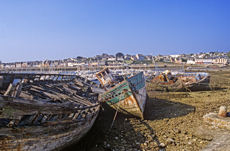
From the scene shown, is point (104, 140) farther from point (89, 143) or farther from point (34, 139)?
point (34, 139)

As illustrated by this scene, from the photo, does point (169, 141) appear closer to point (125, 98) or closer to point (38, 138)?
point (125, 98)

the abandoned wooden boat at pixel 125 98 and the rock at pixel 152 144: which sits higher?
the abandoned wooden boat at pixel 125 98

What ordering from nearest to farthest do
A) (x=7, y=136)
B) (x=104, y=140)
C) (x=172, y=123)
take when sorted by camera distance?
1. (x=7, y=136)
2. (x=104, y=140)
3. (x=172, y=123)

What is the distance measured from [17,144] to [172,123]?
27.1ft

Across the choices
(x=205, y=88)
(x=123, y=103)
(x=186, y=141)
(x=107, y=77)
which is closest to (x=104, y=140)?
(x=123, y=103)

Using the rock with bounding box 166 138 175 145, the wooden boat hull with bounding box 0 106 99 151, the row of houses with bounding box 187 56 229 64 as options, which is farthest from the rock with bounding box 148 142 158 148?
the row of houses with bounding box 187 56 229 64

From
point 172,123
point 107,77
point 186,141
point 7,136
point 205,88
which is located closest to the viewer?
point 7,136

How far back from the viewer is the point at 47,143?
5.12 meters

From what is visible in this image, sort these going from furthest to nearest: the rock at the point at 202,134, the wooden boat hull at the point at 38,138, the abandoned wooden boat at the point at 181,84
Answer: the abandoned wooden boat at the point at 181,84 < the rock at the point at 202,134 < the wooden boat hull at the point at 38,138

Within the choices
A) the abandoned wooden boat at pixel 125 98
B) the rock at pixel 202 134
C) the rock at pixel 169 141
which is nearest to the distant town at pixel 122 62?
the abandoned wooden boat at pixel 125 98

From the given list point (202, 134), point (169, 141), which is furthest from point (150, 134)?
point (202, 134)

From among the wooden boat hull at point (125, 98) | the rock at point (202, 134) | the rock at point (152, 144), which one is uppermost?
the wooden boat hull at point (125, 98)

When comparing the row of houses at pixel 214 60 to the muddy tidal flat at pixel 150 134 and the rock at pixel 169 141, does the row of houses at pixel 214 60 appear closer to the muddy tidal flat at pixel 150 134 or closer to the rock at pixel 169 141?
the muddy tidal flat at pixel 150 134

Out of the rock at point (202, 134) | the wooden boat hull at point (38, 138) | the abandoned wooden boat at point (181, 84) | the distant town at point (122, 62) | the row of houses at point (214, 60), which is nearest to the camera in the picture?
the wooden boat hull at point (38, 138)
